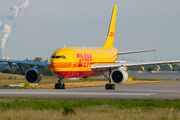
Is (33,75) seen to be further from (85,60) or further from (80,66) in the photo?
(85,60)

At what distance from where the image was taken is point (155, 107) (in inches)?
766

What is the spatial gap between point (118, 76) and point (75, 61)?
5.08 m

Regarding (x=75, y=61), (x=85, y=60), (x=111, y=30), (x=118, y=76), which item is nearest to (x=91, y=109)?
(x=118, y=76)

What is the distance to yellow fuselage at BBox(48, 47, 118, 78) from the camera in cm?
3534

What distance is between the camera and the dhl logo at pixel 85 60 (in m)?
38.0

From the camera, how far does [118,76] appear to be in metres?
35.8

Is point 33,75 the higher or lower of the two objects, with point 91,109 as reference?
higher

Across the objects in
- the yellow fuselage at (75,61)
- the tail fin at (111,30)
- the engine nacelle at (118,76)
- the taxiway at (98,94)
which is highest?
the tail fin at (111,30)

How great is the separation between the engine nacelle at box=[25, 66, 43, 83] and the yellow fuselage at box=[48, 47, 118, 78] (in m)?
3.04

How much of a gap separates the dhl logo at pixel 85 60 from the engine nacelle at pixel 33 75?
4762 mm

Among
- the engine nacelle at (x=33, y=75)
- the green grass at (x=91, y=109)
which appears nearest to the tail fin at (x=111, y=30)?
the engine nacelle at (x=33, y=75)

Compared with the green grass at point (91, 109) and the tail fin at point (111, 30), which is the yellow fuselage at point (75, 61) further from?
the green grass at point (91, 109)

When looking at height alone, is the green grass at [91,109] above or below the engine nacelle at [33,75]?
below

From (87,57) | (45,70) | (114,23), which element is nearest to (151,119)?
(87,57)
